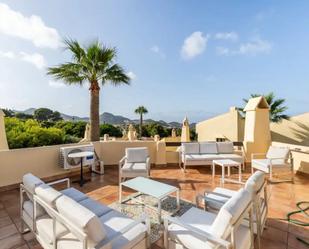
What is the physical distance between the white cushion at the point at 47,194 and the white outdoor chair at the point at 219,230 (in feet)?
3.83

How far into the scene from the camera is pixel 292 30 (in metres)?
8.28

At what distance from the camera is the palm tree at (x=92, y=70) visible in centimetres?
575

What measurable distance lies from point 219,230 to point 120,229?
3.35 ft

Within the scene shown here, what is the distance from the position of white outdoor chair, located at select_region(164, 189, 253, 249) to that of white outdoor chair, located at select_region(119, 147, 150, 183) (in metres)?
2.21

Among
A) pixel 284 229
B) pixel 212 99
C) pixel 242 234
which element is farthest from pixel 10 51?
pixel 212 99

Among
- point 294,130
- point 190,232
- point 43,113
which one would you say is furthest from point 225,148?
point 43,113

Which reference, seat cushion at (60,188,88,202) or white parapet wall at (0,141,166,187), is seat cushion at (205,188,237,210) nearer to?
seat cushion at (60,188,88,202)

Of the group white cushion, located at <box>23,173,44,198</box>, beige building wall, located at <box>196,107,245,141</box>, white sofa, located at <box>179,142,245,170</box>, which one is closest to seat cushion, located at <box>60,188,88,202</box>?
white cushion, located at <box>23,173,44,198</box>

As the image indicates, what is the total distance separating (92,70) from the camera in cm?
597

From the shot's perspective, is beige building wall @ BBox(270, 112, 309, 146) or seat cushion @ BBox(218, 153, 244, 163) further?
beige building wall @ BBox(270, 112, 309, 146)

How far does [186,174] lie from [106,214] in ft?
11.7

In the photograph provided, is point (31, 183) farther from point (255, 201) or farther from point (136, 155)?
Answer: point (136, 155)

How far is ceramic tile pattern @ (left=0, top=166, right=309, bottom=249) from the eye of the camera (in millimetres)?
2385

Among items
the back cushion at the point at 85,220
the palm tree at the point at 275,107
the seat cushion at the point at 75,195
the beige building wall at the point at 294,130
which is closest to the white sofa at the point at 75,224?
the back cushion at the point at 85,220
